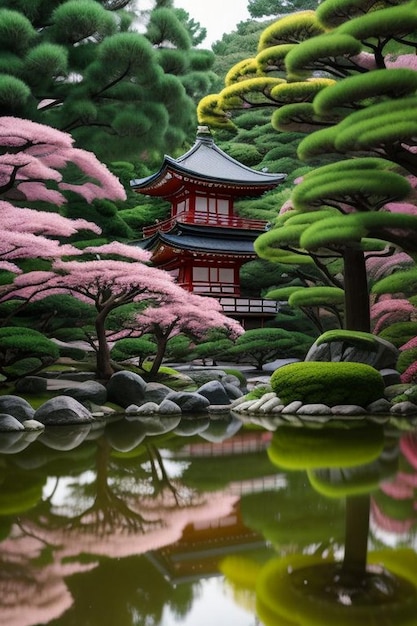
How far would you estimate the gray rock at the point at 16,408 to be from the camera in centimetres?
923

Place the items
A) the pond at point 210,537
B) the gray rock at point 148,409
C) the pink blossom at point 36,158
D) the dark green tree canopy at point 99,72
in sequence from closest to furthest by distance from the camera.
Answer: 1. the pond at point 210,537
2. the pink blossom at point 36,158
3. the gray rock at point 148,409
4. the dark green tree canopy at point 99,72

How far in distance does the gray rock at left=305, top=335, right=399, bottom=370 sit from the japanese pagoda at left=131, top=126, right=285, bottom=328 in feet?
24.4

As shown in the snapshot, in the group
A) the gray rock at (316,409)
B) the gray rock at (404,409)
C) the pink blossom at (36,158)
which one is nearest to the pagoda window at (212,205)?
the pink blossom at (36,158)

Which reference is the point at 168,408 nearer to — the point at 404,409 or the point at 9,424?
the point at 9,424

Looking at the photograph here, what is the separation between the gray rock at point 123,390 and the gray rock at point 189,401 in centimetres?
65

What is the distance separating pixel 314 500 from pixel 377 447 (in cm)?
263

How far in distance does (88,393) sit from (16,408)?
221 cm

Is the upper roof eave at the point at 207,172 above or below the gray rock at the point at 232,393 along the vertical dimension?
above

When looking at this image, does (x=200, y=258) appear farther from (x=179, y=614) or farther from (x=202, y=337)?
(x=179, y=614)

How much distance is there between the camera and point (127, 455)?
252 inches

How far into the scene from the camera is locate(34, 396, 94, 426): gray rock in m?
9.38

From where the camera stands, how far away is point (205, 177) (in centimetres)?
2036

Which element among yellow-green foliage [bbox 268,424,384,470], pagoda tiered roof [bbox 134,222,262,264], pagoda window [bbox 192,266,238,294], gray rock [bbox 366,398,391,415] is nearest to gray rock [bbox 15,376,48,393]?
yellow-green foliage [bbox 268,424,384,470]

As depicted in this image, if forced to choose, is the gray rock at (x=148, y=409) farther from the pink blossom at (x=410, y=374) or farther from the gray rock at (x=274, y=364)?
the gray rock at (x=274, y=364)
